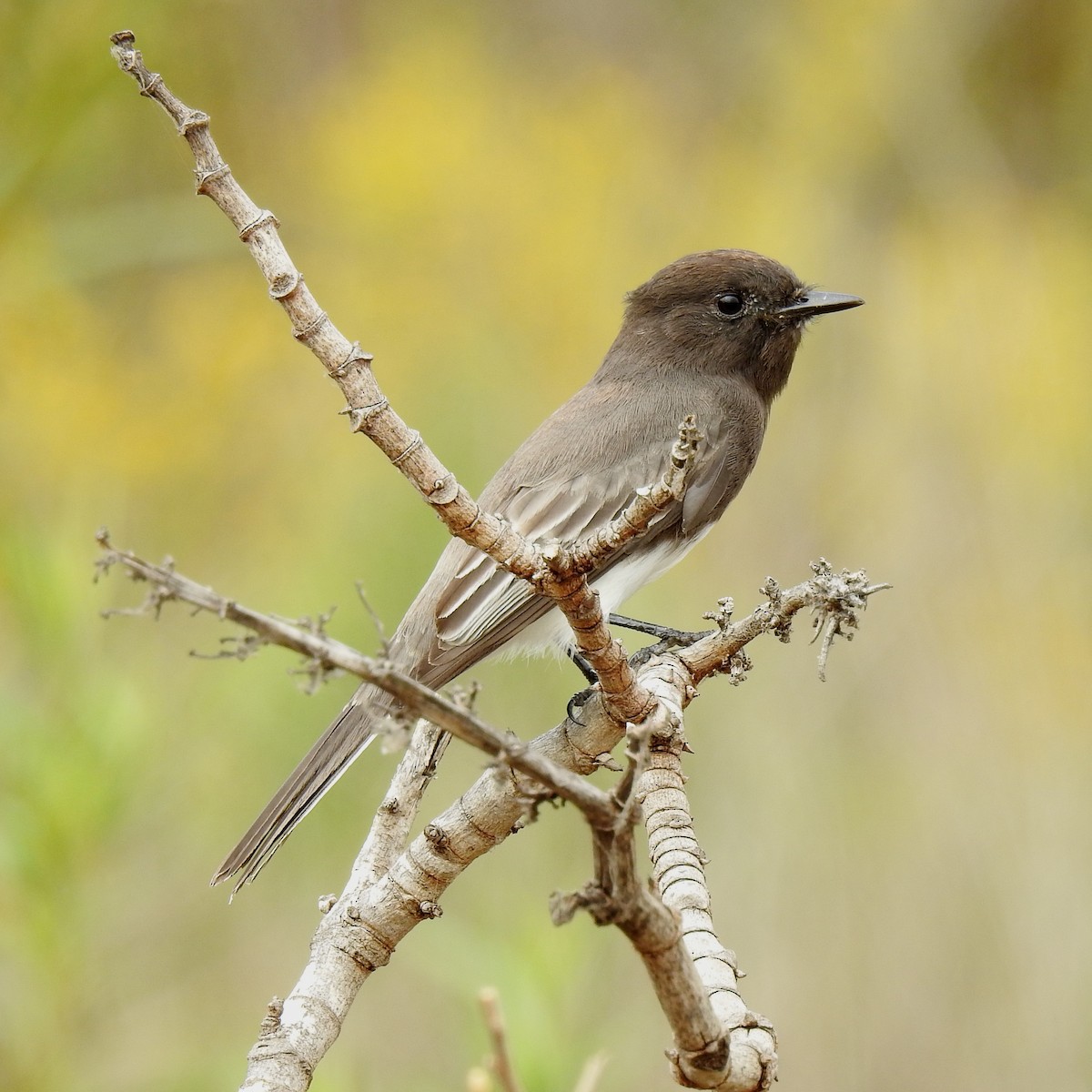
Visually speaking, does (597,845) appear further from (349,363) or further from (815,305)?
(815,305)

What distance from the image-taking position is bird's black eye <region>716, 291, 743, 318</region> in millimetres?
4234

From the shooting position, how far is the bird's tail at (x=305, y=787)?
109 inches

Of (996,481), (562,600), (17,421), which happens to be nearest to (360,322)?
(17,421)

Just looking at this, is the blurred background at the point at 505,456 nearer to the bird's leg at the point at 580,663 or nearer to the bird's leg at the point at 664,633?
the bird's leg at the point at 580,663

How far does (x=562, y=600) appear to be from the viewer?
68.6 inches

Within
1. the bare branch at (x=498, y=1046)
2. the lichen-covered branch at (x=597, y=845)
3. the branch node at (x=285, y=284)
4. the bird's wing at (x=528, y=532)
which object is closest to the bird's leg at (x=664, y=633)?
the bird's wing at (x=528, y=532)

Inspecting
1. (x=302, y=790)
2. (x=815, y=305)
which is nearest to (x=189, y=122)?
(x=302, y=790)

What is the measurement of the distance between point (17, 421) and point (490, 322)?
2450mm

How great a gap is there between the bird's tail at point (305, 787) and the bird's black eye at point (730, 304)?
176cm

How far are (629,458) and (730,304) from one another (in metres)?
0.69

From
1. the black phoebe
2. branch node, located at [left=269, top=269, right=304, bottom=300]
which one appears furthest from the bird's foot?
branch node, located at [left=269, top=269, right=304, bottom=300]

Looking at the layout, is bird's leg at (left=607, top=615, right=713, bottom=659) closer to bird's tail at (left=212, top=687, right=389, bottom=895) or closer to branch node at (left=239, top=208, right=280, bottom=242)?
bird's tail at (left=212, top=687, right=389, bottom=895)

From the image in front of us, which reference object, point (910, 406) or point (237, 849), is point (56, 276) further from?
point (910, 406)

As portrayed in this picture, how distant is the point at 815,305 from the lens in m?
4.08
